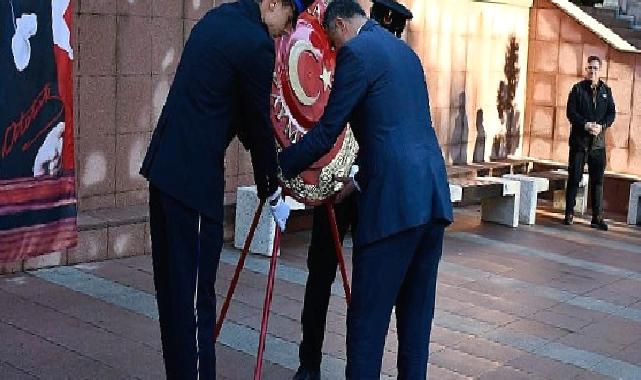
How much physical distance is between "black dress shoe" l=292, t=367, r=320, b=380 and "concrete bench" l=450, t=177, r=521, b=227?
5.07 m

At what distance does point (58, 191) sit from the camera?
7.10m

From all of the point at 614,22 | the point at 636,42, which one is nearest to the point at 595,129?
the point at 636,42

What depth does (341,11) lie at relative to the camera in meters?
4.00

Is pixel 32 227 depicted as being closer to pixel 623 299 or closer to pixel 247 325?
pixel 247 325

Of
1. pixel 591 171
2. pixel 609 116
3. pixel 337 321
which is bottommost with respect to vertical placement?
pixel 337 321

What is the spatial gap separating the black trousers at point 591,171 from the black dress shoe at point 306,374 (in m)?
6.64

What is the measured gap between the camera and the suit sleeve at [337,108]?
3.88 m

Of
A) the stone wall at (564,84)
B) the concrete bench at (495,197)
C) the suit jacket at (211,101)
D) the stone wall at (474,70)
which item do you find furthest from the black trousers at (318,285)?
the stone wall at (564,84)

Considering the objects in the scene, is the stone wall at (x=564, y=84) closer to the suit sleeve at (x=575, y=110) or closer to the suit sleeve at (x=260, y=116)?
the suit sleeve at (x=575, y=110)

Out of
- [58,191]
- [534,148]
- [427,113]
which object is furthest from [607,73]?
[427,113]

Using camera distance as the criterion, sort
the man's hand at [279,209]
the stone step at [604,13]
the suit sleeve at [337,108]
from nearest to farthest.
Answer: the suit sleeve at [337,108], the man's hand at [279,209], the stone step at [604,13]

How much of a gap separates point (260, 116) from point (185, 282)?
2.53ft

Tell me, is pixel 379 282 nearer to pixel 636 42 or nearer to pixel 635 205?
pixel 635 205

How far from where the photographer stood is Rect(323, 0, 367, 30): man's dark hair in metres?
4.00
